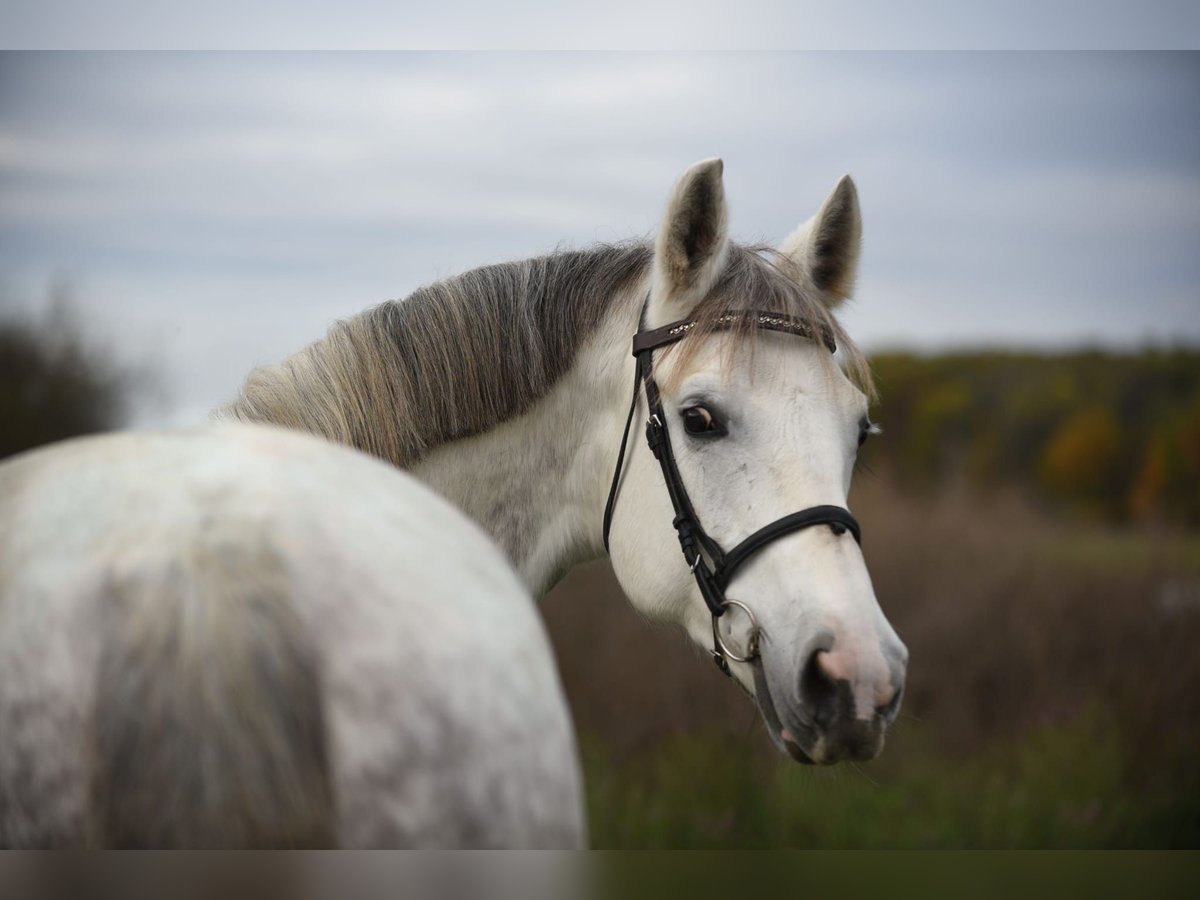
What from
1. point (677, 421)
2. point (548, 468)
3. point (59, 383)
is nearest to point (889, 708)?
point (677, 421)

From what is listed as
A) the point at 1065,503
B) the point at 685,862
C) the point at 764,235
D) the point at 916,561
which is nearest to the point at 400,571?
the point at 685,862

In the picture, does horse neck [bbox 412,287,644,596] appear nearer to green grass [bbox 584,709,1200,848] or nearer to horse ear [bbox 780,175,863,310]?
horse ear [bbox 780,175,863,310]

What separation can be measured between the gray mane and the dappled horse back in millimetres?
818

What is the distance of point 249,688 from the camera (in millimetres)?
547

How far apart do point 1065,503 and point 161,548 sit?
4915 millimetres

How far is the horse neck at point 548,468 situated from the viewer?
4.66 feet

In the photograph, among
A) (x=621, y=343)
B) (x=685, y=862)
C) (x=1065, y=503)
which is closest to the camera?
(x=685, y=862)

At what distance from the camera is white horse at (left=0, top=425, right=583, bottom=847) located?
1.79 feet

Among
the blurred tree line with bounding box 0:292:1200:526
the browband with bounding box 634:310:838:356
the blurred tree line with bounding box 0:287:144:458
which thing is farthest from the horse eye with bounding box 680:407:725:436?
the blurred tree line with bounding box 0:292:1200:526

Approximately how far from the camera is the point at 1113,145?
3.07 metres

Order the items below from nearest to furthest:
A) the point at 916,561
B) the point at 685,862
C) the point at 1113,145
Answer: the point at 685,862 < the point at 1113,145 < the point at 916,561

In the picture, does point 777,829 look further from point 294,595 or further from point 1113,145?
point 294,595

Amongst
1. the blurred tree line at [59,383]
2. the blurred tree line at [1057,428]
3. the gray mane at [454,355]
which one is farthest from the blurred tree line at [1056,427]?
the blurred tree line at [59,383]

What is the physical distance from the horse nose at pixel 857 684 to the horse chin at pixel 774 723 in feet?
0.31
